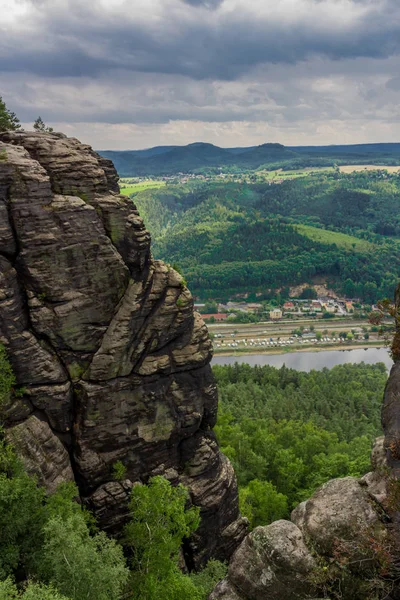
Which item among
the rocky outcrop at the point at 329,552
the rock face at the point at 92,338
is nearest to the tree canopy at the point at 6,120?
the rock face at the point at 92,338

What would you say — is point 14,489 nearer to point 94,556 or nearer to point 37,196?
point 94,556

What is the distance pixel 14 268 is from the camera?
25.3 m

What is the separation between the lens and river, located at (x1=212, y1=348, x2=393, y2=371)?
150000mm

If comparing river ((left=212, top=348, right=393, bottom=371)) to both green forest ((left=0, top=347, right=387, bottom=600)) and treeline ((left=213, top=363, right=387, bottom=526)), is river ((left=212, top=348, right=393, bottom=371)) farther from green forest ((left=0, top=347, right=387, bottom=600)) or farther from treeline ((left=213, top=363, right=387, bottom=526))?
green forest ((left=0, top=347, right=387, bottom=600))

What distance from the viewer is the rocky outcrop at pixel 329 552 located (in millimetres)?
18797

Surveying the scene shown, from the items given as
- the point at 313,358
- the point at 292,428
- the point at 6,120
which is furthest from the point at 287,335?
the point at 6,120

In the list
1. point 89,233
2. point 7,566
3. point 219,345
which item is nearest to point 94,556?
point 7,566

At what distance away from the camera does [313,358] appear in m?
156

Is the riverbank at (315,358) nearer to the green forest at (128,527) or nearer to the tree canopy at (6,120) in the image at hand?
the green forest at (128,527)

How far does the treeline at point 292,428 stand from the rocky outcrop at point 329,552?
65.3ft

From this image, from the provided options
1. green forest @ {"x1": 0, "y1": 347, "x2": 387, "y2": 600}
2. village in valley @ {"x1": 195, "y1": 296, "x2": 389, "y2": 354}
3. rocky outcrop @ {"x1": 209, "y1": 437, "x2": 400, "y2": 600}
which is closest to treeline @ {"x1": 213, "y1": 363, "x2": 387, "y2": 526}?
green forest @ {"x1": 0, "y1": 347, "x2": 387, "y2": 600}

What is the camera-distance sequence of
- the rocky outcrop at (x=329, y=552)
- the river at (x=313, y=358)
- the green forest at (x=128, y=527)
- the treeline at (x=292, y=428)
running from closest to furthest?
the rocky outcrop at (x=329, y=552), the green forest at (x=128, y=527), the treeline at (x=292, y=428), the river at (x=313, y=358)

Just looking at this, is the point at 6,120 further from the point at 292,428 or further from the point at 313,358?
the point at 313,358

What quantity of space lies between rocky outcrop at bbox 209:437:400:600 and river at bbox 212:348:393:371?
4992 inches
